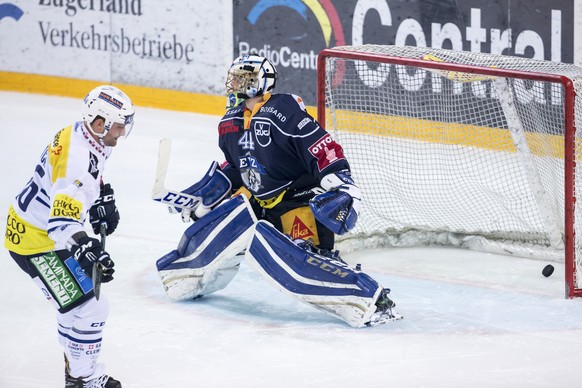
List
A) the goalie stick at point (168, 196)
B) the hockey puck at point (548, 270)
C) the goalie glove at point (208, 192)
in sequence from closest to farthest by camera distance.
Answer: the goalie stick at point (168, 196), the goalie glove at point (208, 192), the hockey puck at point (548, 270)

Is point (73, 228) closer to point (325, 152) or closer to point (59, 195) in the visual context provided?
point (59, 195)

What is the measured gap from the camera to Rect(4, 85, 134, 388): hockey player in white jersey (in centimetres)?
404

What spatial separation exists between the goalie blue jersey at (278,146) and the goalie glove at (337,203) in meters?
0.05

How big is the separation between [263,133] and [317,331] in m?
0.93

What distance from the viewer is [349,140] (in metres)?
6.73

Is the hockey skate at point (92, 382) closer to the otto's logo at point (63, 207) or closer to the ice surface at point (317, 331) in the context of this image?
the ice surface at point (317, 331)

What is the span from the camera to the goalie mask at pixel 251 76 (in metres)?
5.43

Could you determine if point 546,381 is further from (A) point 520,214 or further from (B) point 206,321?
(A) point 520,214

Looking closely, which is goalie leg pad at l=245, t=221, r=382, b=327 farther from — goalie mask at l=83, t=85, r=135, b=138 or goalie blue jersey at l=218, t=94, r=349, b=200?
goalie mask at l=83, t=85, r=135, b=138

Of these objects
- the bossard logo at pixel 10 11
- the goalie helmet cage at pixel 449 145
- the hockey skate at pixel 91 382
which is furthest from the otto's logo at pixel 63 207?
the bossard logo at pixel 10 11

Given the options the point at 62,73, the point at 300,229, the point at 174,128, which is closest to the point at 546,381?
the point at 300,229

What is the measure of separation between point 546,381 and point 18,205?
82.2 inches

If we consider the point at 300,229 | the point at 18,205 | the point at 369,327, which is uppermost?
the point at 18,205

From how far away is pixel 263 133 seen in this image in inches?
211
